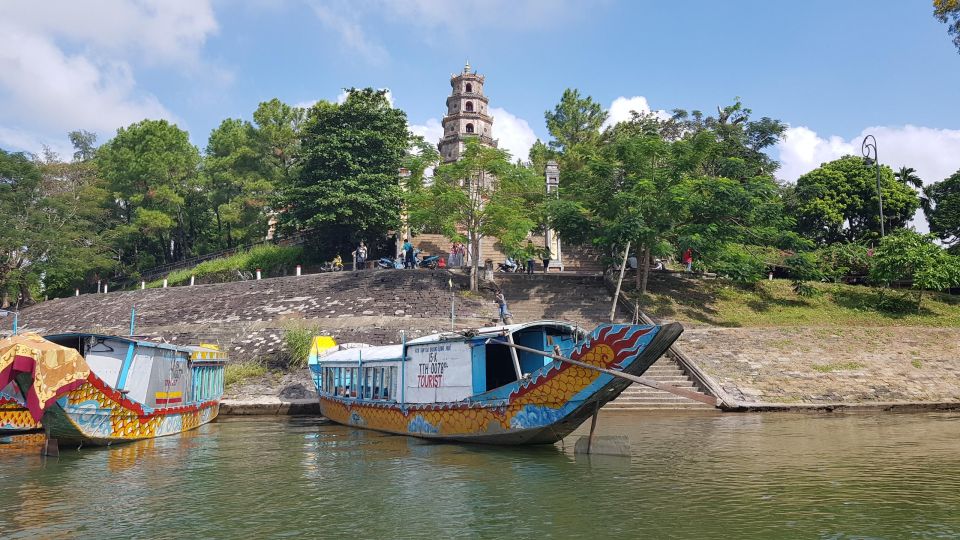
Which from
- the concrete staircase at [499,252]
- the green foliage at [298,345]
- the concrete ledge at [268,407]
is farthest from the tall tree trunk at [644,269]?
the concrete ledge at [268,407]

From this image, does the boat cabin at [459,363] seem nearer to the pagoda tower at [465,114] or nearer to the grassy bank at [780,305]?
the grassy bank at [780,305]

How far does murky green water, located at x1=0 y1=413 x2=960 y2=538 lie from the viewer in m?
8.21

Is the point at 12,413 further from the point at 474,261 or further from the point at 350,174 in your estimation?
the point at 350,174

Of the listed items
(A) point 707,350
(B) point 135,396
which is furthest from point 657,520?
(A) point 707,350

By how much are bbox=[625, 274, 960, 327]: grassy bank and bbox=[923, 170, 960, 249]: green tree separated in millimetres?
12526

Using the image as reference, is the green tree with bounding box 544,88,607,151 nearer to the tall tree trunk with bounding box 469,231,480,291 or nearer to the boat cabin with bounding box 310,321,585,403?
the tall tree trunk with bounding box 469,231,480,291

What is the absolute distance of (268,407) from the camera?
20.6 metres

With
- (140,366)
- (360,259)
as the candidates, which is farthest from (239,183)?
(140,366)

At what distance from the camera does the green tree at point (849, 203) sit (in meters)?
41.7

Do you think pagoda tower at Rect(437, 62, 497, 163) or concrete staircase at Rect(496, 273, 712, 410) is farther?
pagoda tower at Rect(437, 62, 497, 163)

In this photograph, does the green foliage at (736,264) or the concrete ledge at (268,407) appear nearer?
the concrete ledge at (268,407)

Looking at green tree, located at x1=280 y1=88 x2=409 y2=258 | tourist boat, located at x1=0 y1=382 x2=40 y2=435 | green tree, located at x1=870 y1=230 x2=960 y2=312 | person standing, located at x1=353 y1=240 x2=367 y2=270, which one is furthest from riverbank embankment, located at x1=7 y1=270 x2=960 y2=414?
green tree, located at x1=280 y1=88 x2=409 y2=258

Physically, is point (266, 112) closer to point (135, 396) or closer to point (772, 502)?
point (135, 396)

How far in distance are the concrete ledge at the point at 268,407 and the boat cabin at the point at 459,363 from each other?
163 inches
